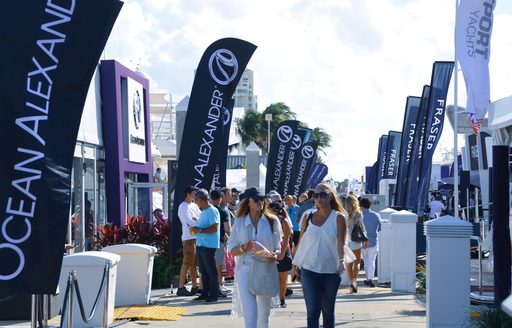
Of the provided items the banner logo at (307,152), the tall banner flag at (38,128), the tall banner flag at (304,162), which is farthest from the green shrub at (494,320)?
the banner logo at (307,152)

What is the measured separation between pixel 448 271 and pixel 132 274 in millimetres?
5707

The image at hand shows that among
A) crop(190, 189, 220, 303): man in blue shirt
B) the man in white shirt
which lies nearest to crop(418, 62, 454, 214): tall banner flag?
Answer: the man in white shirt

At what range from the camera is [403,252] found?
1750 centimetres

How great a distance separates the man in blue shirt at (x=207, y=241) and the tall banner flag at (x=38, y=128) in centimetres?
768

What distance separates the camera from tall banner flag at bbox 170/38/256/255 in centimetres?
1802

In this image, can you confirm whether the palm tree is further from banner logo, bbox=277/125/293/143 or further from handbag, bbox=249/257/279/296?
handbag, bbox=249/257/279/296

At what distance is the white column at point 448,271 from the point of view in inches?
411

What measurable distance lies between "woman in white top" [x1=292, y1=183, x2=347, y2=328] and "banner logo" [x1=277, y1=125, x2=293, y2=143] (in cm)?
2472

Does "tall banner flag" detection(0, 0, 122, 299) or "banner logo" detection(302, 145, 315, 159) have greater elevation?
"banner logo" detection(302, 145, 315, 159)

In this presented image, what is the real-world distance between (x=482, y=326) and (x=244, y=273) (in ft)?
8.20

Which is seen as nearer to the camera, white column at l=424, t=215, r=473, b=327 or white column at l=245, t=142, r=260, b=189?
white column at l=424, t=215, r=473, b=327

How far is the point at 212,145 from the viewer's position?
18.1 m

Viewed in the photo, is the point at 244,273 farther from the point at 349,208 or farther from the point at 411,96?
the point at 411,96

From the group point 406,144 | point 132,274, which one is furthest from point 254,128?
point 132,274
